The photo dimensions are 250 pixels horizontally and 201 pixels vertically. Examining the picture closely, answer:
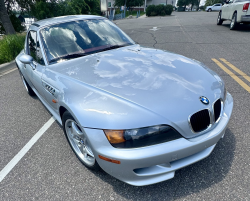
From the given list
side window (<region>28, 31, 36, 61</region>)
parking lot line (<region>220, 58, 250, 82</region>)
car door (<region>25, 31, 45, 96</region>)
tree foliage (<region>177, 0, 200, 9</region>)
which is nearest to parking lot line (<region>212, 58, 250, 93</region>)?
parking lot line (<region>220, 58, 250, 82</region>)

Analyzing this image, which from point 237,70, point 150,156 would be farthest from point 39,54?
point 237,70

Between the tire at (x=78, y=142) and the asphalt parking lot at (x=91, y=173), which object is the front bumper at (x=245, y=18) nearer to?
the asphalt parking lot at (x=91, y=173)

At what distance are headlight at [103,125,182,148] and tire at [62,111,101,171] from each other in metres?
0.50

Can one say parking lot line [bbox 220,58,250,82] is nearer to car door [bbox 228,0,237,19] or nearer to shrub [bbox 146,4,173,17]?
car door [bbox 228,0,237,19]

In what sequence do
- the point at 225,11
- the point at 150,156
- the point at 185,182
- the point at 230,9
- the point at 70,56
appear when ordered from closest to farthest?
the point at 150,156 < the point at 185,182 < the point at 70,56 < the point at 230,9 < the point at 225,11

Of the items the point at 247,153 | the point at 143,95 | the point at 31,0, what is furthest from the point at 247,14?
the point at 31,0

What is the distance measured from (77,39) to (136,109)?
1.88 m

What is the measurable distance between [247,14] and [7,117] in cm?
1037

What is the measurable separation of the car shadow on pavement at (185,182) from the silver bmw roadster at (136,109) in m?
0.25

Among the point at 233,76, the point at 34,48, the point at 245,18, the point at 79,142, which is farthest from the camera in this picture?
the point at 245,18

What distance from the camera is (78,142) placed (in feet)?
7.46

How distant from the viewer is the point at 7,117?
3547 millimetres

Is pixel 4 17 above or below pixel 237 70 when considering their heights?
above

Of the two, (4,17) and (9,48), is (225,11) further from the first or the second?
(4,17)
